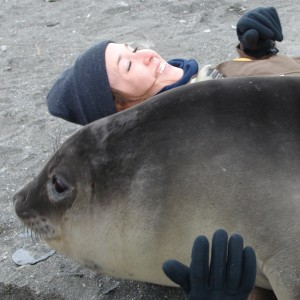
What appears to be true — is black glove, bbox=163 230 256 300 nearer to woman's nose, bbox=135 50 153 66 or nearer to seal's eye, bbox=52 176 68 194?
seal's eye, bbox=52 176 68 194

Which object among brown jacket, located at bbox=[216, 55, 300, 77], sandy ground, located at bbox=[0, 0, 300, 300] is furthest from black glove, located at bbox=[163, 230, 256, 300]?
brown jacket, located at bbox=[216, 55, 300, 77]

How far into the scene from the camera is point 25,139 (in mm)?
3957

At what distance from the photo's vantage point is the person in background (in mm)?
2881

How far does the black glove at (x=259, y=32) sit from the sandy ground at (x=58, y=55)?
4.05 feet

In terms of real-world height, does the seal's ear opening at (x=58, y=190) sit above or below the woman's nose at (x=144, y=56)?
below

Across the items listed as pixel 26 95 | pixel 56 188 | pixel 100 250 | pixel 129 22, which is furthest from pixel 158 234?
pixel 129 22

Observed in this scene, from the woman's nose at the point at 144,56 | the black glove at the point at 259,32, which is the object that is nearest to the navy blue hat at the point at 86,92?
the woman's nose at the point at 144,56

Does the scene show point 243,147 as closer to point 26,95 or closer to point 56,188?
point 56,188

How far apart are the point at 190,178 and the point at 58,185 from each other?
0.53 meters

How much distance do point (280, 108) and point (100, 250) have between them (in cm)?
77

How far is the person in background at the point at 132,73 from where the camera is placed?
9.45 ft

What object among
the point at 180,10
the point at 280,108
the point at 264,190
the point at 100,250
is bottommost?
the point at 180,10

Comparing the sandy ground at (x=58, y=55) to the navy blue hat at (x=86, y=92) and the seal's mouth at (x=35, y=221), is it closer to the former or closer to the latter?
the seal's mouth at (x=35, y=221)

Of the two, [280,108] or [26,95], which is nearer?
[280,108]
